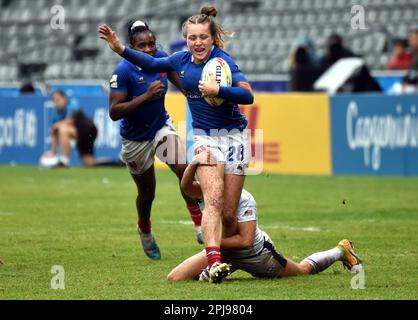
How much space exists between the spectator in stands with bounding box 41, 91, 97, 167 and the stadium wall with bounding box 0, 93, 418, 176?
2.03 metres

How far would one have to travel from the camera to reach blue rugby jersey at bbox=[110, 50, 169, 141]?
38.3 feet

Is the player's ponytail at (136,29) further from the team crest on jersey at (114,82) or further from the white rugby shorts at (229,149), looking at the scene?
the white rugby shorts at (229,149)

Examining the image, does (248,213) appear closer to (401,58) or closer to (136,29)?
(136,29)

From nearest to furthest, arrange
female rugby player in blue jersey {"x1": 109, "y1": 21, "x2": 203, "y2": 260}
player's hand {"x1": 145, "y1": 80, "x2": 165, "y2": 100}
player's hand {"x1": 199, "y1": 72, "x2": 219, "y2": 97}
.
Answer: player's hand {"x1": 199, "y1": 72, "x2": 219, "y2": 97} < player's hand {"x1": 145, "y1": 80, "x2": 165, "y2": 100} < female rugby player in blue jersey {"x1": 109, "y1": 21, "x2": 203, "y2": 260}

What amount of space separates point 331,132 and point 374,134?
3.09 feet

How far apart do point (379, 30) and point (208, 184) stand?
58.8ft

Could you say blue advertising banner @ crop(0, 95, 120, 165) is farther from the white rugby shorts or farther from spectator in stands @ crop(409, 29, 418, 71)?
the white rugby shorts

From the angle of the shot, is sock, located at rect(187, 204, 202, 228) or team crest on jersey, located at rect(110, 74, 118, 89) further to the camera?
sock, located at rect(187, 204, 202, 228)

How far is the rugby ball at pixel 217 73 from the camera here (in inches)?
378

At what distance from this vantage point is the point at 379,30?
26656 millimetres

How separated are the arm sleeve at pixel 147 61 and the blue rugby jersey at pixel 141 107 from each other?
127 cm

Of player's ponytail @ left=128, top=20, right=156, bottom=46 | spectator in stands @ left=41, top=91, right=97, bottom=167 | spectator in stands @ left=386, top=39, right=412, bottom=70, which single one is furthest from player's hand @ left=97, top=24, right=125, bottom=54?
spectator in stands @ left=386, top=39, right=412, bottom=70

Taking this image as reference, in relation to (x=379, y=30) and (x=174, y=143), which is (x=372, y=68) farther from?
(x=174, y=143)
